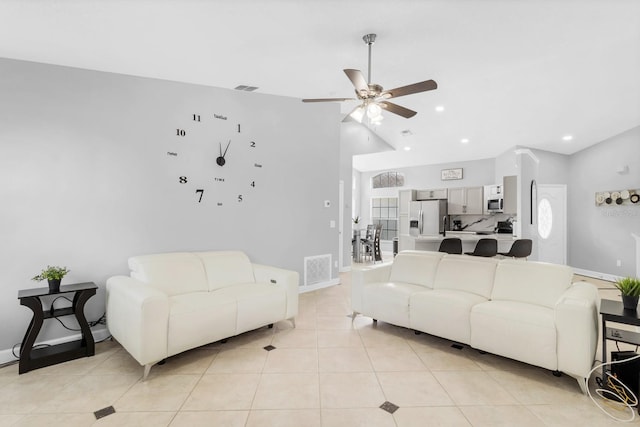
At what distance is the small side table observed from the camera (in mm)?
2226

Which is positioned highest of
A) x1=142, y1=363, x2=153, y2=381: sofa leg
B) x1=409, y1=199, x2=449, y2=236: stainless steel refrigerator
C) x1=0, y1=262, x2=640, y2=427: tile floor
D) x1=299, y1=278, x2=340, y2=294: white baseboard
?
x1=409, y1=199, x2=449, y2=236: stainless steel refrigerator

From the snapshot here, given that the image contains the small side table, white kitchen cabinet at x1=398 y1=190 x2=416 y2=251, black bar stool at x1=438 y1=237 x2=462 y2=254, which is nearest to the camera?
the small side table

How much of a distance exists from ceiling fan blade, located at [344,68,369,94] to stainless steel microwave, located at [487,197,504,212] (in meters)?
5.81

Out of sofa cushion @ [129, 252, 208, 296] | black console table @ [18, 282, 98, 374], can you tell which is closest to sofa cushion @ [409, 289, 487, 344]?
sofa cushion @ [129, 252, 208, 296]

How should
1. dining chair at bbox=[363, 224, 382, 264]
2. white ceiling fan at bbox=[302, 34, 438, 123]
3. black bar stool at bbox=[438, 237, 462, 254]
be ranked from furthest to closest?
1. dining chair at bbox=[363, 224, 382, 264]
2. black bar stool at bbox=[438, 237, 462, 254]
3. white ceiling fan at bbox=[302, 34, 438, 123]

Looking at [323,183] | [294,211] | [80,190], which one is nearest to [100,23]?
[80,190]

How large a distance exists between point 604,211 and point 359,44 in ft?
21.9

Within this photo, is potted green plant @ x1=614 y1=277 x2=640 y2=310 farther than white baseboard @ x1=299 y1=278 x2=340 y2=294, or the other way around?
white baseboard @ x1=299 y1=278 x2=340 y2=294

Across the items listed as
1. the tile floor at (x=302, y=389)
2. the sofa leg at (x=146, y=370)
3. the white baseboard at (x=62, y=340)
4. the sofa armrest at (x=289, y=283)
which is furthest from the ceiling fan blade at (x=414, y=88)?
the white baseboard at (x=62, y=340)

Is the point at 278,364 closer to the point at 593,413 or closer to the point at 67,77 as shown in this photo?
the point at 593,413

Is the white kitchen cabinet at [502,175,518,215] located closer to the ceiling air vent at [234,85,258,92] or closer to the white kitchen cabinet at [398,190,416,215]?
the white kitchen cabinet at [398,190,416,215]

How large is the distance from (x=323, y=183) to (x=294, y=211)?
75 cm

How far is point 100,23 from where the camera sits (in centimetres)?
258

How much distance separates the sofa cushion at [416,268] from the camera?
372 centimetres
